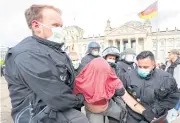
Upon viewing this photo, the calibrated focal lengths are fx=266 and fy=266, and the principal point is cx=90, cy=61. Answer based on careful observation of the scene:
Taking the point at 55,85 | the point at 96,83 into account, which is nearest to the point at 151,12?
the point at 96,83

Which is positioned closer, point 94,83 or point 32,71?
point 32,71

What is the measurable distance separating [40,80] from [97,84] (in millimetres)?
648

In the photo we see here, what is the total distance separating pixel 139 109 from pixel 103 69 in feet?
2.68

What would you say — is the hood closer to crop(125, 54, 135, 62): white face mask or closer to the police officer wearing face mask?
the police officer wearing face mask

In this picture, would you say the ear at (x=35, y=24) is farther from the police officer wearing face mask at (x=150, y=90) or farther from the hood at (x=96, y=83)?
the police officer wearing face mask at (x=150, y=90)

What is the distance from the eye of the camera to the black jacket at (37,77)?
1902 mm

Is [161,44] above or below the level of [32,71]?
below

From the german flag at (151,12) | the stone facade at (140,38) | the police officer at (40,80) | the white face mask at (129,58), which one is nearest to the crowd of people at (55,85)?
the police officer at (40,80)

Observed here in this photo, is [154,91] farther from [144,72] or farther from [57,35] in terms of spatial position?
[57,35]

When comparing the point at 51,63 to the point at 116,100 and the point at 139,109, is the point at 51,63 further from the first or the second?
the point at 139,109

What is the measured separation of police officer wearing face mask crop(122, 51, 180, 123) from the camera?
3.02 metres

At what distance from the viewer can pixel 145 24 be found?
79375mm

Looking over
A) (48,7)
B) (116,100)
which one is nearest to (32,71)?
(48,7)

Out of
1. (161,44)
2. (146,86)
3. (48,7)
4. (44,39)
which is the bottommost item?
(161,44)
